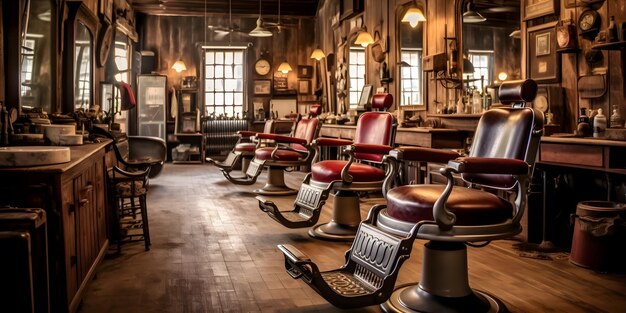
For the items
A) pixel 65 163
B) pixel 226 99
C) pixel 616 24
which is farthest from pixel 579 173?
pixel 226 99

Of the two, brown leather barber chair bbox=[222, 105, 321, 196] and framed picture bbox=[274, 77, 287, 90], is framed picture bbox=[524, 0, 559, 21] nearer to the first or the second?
brown leather barber chair bbox=[222, 105, 321, 196]

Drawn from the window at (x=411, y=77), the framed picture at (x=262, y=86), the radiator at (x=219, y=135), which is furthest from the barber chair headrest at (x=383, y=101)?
the framed picture at (x=262, y=86)

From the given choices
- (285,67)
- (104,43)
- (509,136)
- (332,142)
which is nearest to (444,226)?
(509,136)

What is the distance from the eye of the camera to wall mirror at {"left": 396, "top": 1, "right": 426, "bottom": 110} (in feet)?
22.1

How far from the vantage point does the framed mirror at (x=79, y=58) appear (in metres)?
5.96

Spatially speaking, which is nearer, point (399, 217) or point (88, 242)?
point (399, 217)

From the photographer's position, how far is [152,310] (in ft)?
8.78

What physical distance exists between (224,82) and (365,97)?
15.4ft

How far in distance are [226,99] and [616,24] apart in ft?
30.6

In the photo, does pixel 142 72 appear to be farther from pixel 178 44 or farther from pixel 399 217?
pixel 399 217

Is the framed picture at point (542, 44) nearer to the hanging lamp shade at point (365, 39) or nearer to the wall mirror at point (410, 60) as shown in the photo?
the wall mirror at point (410, 60)

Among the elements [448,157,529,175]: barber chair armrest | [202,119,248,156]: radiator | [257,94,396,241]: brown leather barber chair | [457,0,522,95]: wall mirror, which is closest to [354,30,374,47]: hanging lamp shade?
[457,0,522,95]: wall mirror

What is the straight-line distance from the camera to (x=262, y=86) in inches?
479

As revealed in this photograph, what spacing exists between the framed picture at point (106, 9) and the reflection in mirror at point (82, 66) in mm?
650
